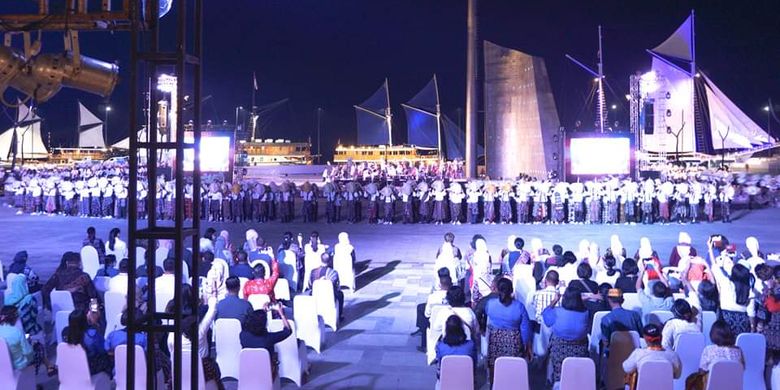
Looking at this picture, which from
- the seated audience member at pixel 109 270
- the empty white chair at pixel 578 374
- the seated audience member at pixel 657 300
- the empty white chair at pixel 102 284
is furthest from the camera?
the seated audience member at pixel 109 270

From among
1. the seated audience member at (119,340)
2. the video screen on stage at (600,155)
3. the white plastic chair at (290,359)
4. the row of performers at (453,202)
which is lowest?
the white plastic chair at (290,359)

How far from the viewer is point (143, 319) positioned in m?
3.71

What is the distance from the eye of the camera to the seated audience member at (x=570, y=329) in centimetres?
600

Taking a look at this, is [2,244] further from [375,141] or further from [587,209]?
[375,141]

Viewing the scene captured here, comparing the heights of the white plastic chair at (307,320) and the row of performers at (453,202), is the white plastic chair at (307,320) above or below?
below

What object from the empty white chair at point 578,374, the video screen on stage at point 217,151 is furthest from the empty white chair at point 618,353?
the video screen on stage at point 217,151

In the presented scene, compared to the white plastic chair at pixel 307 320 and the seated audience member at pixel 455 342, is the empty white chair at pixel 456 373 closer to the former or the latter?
the seated audience member at pixel 455 342

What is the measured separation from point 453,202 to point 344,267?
31.8ft

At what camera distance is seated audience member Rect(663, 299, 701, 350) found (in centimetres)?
581

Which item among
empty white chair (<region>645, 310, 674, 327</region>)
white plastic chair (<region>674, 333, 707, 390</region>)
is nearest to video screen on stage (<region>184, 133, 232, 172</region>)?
empty white chair (<region>645, 310, 674, 327</region>)

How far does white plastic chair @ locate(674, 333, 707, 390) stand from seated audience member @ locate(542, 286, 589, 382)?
0.84 m

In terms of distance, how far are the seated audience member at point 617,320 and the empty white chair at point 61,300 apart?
621cm

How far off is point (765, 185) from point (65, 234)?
26.8m

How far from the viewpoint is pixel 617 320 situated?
20.1 feet
